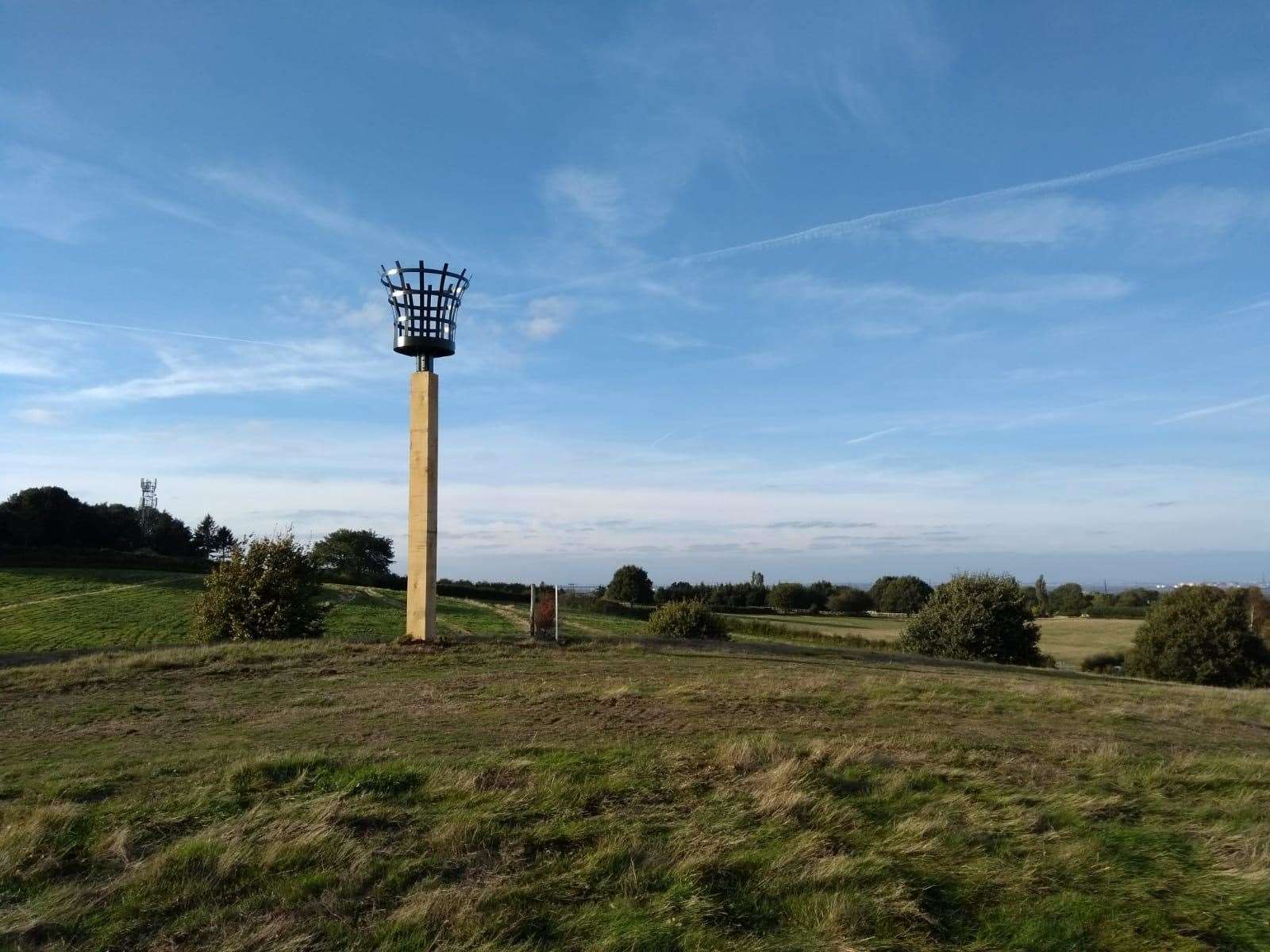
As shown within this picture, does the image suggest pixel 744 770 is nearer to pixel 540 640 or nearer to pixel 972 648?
pixel 540 640

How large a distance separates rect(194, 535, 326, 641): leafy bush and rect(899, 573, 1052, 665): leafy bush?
27.4 metres

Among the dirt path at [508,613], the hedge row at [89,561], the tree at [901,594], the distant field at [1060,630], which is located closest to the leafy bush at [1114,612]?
the distant field at [1060,630]

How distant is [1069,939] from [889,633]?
50919mm

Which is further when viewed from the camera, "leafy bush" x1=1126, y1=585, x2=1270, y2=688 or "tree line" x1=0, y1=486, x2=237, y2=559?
"tree line" x1=0, y1=486, x2=237, y2=559

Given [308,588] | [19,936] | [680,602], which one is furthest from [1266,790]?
[680,602]

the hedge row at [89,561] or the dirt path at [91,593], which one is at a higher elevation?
the hedge row at [89,561]

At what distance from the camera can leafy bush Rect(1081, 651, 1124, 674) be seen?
145 ft

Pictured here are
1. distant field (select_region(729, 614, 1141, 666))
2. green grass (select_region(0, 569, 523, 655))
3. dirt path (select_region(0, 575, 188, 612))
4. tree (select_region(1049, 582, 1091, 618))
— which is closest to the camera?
green grass (select_region(0, 569, 523, 655))

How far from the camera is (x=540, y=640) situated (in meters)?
20.8

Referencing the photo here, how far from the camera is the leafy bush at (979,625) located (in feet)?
128

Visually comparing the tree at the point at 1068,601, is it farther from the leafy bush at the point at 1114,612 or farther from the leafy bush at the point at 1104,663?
the leafy bush at the point at 1104,663

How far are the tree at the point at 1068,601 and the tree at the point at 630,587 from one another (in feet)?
149

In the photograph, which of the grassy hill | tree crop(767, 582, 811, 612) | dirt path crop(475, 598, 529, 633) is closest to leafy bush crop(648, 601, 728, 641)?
dirt path crop(475, 598, 529, 633)

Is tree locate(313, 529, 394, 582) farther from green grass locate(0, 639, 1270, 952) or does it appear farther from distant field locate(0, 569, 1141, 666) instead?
green grass locate(0, 639, 1270, 952)
